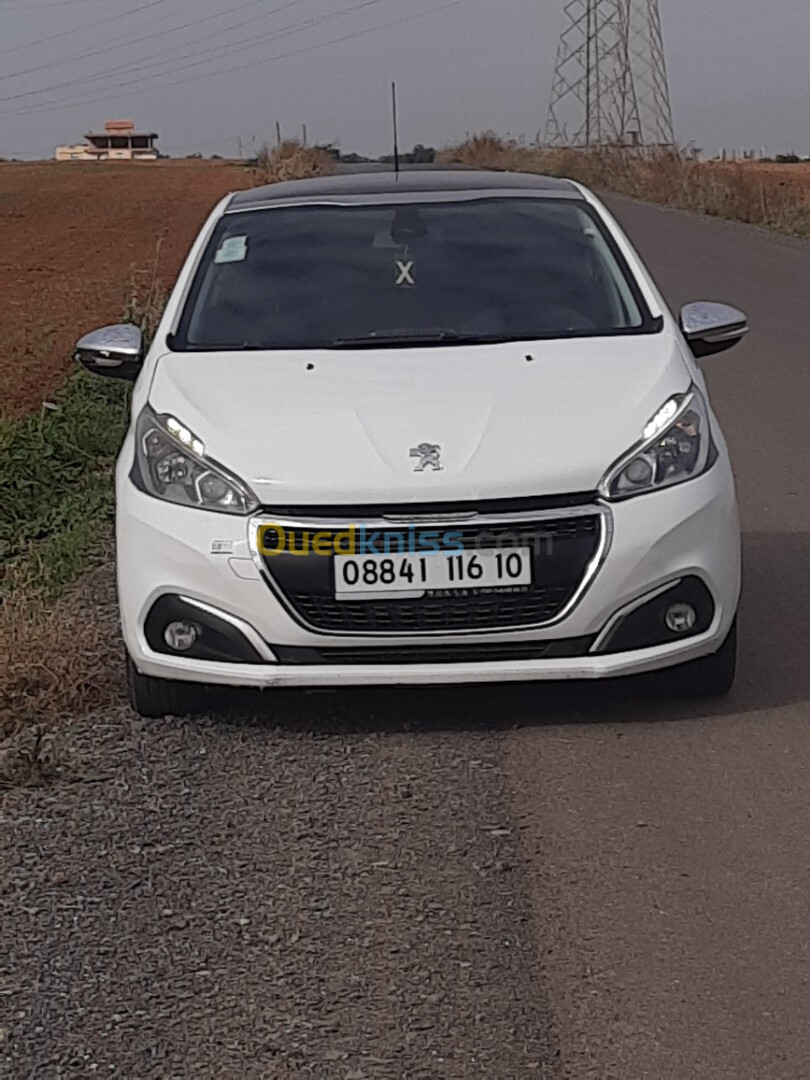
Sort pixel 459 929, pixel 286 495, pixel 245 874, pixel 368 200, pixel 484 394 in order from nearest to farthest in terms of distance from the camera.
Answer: pixel 459 929 < pixel 245 874 < pixel 286 495 < pixel 484 394 < pixel 368 200

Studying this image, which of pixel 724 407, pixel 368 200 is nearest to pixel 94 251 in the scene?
pixel 724 407

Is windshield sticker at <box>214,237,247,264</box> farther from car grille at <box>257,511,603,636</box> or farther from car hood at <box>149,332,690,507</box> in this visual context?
car grille at <box>257,511,603,636</box>

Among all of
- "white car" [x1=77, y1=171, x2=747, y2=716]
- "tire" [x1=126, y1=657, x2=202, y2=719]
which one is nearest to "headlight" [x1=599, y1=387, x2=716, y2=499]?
"white car" [x1=77, y1=171, x2=747, y2=716]

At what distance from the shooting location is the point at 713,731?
5215 millimetres

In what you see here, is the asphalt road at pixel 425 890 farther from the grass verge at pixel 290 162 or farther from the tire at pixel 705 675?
the grass verge at pixel 290 162

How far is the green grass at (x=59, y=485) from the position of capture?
7695mm

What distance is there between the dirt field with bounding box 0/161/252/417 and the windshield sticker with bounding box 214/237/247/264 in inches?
246

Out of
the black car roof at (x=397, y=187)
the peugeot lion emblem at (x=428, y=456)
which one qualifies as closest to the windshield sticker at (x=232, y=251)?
the black car roof at (x=397, y=187)

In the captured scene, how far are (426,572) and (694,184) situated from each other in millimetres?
34661

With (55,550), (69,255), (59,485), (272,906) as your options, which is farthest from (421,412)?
(69,255)

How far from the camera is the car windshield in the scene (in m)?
5.96

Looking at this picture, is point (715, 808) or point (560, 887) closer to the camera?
point (560, 887)

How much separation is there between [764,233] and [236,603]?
24968 mm

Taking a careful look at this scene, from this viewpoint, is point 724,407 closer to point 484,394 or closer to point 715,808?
point 484,394
